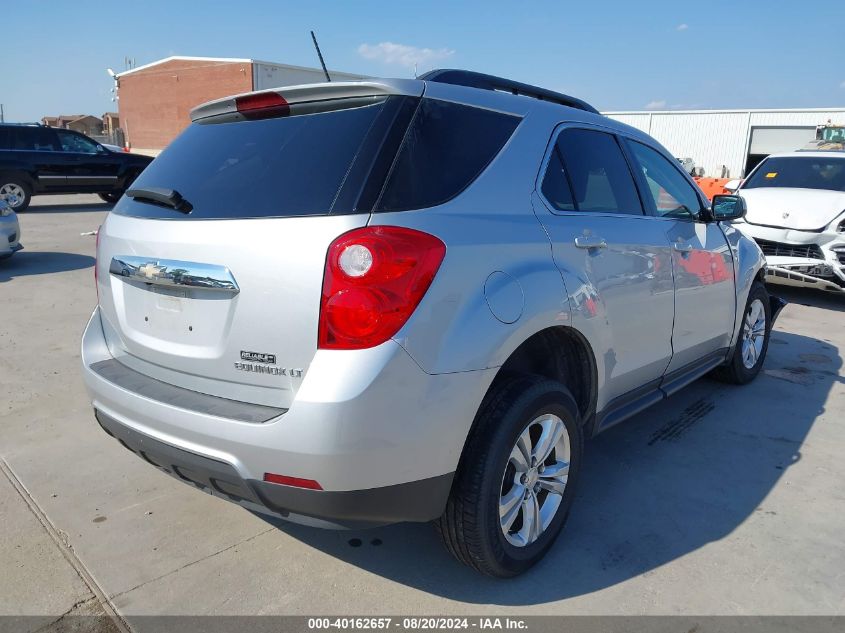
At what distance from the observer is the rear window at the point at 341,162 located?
2.17 m

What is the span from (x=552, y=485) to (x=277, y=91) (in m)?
1.91

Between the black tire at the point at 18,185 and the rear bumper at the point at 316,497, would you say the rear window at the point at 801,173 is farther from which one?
the black tire at the point at 18,185

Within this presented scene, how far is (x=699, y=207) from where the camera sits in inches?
163

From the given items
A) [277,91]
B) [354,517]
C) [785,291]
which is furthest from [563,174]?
[785,291]

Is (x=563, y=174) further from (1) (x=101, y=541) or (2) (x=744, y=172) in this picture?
(2) (x=744, y=172)

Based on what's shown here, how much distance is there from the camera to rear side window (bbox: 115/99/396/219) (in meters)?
2.21

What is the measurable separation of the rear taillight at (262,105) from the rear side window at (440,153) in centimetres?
57

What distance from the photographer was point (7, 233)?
8.30 meters

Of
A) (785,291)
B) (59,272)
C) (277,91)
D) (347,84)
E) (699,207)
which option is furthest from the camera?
(785,291)

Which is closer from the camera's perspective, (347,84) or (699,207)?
(347,84)

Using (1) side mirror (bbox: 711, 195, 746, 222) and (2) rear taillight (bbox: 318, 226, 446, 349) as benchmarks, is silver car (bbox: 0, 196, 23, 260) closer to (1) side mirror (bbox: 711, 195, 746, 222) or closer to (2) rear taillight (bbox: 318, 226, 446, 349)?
(2) rear taillight (bbox: 318, 226, 446, 349)

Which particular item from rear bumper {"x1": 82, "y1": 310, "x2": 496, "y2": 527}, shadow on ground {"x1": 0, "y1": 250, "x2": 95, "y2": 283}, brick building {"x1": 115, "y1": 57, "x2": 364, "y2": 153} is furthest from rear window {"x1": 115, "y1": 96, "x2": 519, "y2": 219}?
brick building {"x1": 115, "y1": 57, "x2": 364, "y2": 153}

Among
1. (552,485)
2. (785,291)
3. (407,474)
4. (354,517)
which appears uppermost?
(407,474)

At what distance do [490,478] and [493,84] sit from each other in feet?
6.21
